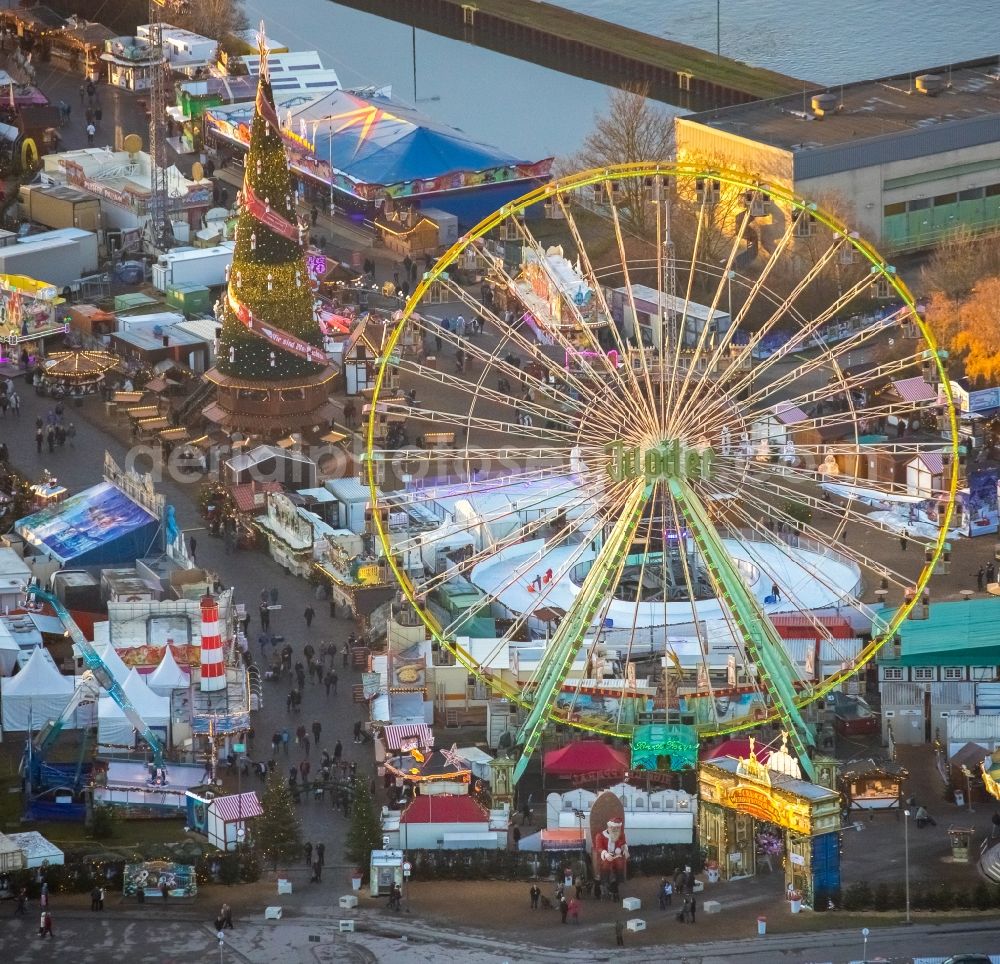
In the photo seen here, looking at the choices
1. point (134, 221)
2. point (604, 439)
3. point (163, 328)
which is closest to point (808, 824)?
point (604, 439)

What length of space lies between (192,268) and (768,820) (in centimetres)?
4078

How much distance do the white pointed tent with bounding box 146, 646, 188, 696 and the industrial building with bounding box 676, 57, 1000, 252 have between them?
33.0 metres

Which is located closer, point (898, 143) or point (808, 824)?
point (808, 824)

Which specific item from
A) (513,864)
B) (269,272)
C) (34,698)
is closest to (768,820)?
(513,864)

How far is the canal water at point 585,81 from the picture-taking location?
407ft

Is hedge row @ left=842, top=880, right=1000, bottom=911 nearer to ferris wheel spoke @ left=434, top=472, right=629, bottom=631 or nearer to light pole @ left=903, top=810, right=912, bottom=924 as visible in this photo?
light pole @ left=903, top=810, right=912, bottom=924

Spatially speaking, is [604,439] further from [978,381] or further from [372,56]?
[372,56]

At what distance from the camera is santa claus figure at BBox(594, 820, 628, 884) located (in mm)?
58312

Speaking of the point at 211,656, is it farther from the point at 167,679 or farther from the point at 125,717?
the point at 125,717

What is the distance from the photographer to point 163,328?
89.8 metres

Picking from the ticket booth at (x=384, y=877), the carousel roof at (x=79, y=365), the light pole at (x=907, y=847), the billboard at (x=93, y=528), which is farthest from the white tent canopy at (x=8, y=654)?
the carousel roof at (x=79, y=365)

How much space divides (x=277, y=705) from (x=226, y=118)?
4487 cm

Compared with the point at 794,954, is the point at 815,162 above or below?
above

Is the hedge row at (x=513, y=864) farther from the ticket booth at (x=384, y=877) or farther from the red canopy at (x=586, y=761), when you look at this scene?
the red canopy at (x=586, y=761)
